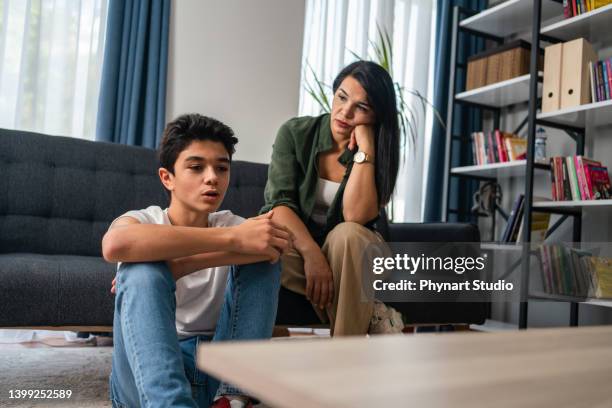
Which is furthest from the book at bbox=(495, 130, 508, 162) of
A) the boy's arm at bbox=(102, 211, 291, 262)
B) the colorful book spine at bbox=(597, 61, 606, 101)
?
the boy's arm at bbox=(102, 211, 291, 262)

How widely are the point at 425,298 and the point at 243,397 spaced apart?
843 millimetres

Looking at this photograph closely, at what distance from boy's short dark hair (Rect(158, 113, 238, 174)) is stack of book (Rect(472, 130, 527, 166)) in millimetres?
2165

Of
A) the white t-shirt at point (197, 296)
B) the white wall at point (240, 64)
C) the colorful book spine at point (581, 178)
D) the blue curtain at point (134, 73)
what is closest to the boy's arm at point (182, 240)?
the white t-shirt at point (197, 296)

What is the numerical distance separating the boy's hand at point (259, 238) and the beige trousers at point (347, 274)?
257mm

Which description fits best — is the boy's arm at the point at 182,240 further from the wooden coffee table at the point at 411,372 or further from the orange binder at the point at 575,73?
the orange binder at the point at 575,73

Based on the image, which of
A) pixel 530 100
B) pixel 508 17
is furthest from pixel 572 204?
pixel 508 17

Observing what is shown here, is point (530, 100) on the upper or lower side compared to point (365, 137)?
upper

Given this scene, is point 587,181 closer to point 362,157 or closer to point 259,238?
point 362,157

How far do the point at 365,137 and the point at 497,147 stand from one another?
183cm

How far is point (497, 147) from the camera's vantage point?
322cm

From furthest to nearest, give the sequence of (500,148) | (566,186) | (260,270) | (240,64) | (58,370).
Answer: (500,148), (240,64), (566,186), (58,370), (260,270)

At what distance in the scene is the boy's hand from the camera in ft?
3.94

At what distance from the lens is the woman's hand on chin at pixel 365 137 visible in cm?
162

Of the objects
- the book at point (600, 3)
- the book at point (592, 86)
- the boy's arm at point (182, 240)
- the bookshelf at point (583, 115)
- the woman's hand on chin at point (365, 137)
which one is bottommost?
the boy's arm at point (182, 240)
